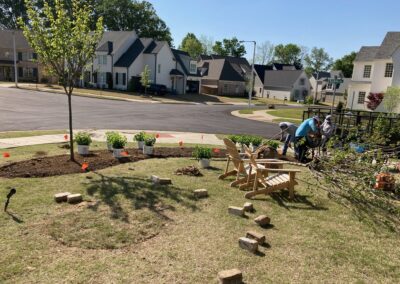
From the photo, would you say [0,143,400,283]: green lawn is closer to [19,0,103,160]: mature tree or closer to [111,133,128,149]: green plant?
[111,133,128,149]: green plant

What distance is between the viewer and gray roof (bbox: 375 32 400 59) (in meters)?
35.1

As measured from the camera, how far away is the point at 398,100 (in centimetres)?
2741

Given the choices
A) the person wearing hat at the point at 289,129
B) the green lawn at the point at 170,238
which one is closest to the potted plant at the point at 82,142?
the green lawn at the point at 170,238

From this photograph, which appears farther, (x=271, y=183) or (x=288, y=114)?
(x=288, y=114)

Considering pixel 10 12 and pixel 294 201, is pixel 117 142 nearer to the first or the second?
pixel 294 201

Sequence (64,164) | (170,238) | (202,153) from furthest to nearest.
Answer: (202,153) → (64,164) → (170,238)

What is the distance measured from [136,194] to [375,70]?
36384 millimetres

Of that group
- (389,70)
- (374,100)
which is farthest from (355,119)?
(389,70)

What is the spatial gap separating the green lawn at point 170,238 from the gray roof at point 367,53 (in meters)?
35.4

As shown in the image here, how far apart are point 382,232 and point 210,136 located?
11.1 m

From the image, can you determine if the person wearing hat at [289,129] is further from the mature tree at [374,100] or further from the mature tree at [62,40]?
the mature tree at [374,100]

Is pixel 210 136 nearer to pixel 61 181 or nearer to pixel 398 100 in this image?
pixel 61 181

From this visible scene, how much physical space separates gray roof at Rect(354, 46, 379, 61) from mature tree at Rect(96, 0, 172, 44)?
4973 centimetres

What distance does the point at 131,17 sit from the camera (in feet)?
246
